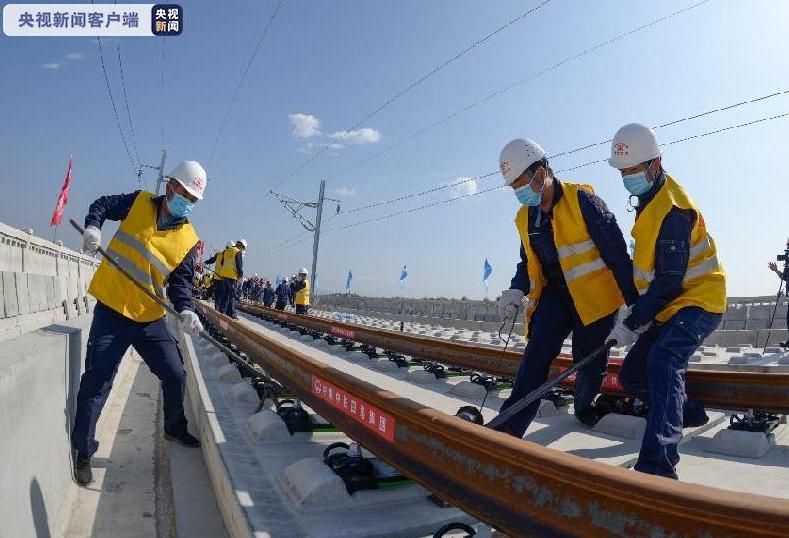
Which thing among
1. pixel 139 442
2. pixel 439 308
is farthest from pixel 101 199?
pixel 439 308

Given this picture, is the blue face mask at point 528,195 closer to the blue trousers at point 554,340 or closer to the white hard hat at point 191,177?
the blue trousers at point 554,340

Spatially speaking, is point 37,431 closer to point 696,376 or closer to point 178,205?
point 178,205

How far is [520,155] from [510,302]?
42.0 inches

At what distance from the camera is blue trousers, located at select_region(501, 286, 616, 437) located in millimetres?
3498

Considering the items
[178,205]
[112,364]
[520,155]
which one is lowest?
[112,364]

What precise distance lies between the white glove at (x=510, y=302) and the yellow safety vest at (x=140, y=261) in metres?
2.48

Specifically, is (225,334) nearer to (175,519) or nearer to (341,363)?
(341,363)

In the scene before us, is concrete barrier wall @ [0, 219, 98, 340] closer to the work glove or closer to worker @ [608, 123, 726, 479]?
the work glove

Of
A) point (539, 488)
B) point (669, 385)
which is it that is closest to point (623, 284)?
point (669, 385)

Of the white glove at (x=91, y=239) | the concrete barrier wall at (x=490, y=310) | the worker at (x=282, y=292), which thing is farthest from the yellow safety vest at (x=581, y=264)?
the worker at (x=282, y=292)

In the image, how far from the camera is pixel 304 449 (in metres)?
3.42

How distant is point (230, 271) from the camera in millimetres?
14484

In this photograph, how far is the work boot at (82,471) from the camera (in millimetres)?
3451

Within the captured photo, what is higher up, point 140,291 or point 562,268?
point 562,268
